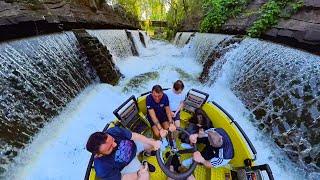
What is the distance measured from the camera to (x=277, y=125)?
20.7 ft

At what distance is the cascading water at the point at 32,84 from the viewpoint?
5.42 m

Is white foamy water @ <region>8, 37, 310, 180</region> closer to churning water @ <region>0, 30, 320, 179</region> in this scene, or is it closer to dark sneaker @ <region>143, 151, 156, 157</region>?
churning water @ <region>0, 30, 320, 179</region>

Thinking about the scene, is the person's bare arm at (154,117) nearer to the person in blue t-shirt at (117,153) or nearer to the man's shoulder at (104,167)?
the person in blue t-shirt at (117,153)

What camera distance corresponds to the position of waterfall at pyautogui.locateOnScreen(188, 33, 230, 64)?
11.5 meters

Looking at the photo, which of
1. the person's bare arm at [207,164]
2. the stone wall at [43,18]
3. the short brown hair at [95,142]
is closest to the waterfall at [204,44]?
the stone wall at [43,18]

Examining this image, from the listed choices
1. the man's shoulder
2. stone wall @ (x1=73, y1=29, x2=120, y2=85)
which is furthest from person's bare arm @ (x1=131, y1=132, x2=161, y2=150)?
stone wall @ (x1=73, y1=29, x2=120, y2=85)

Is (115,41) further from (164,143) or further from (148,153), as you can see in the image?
(164,143)

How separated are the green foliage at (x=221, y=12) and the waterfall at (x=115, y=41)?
4.10 metres

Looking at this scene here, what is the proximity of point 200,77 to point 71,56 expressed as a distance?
4.43m

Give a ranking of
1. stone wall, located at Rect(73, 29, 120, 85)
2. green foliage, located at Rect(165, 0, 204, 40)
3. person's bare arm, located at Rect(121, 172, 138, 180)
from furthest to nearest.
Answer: green foliage, located at Rect(165, 0, 204, 40) → stone wall, located at Rect(73, 29, 120, 85) → person's bare arm, located at Rect(121, 172, 138, 180)

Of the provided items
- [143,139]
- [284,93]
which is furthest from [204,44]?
[143,139]

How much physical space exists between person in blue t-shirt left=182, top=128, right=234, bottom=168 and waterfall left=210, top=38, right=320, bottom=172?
225 cm

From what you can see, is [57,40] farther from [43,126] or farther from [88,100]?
[43,126]

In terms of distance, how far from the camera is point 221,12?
43.2 feet
